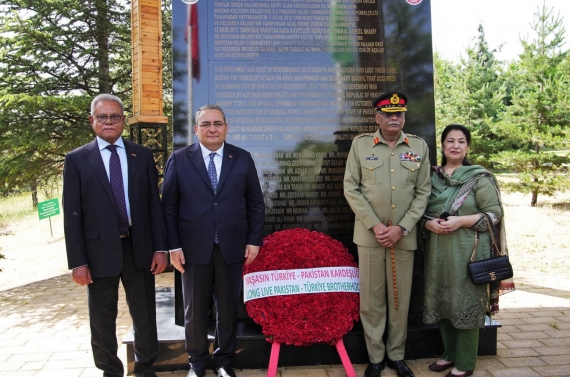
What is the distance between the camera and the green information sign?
29.9 feet

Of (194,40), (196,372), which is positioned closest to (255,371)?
(196,372)

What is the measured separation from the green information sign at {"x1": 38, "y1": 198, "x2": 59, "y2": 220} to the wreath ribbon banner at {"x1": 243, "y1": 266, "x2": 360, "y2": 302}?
7498 mm

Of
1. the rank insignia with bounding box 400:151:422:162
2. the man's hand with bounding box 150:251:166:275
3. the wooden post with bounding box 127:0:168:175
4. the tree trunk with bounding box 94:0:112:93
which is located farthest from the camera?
the tree trunk with bounding box 94:0:112:93

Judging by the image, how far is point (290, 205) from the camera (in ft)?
12.7

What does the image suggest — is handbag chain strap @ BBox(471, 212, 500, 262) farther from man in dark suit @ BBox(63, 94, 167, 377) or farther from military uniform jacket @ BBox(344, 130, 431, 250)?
man in dark suit @ BBox(63, 94, 167, 377)

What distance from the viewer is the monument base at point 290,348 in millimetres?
3307

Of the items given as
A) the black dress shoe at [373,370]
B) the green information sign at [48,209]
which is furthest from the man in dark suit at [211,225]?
the green information sign at [48,209]

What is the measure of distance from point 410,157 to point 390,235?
59 cm

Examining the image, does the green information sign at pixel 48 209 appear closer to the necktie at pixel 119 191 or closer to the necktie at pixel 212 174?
the necktie at pixel 119 191

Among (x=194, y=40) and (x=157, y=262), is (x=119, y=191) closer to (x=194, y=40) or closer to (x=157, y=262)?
(x=157, y=262)

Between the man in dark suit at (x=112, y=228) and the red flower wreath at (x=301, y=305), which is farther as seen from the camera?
the red flower wreath at (x=301, y=305)

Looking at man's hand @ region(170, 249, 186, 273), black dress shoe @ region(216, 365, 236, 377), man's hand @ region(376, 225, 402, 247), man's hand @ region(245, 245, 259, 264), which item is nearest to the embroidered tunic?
man's hand @ region(376, 225, 402, 247)

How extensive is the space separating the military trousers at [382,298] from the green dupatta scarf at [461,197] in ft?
1.30

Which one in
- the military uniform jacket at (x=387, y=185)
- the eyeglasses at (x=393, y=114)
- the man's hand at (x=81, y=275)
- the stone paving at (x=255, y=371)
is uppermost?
the eyeglasses at (x=393, y=114)
